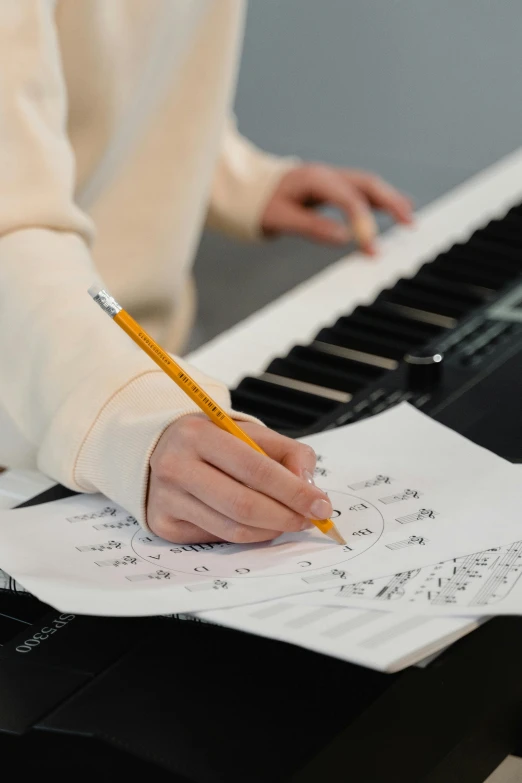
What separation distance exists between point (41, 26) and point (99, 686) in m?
0.49

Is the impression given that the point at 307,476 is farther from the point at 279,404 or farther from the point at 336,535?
the point at 279,404

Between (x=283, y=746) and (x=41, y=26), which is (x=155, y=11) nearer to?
(x=41, y=26)

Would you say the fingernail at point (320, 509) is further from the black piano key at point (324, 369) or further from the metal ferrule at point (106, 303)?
the black piano key at point (324, 369)

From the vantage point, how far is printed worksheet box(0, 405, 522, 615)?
1.77 feet

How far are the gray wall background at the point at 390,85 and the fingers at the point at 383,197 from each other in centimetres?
87

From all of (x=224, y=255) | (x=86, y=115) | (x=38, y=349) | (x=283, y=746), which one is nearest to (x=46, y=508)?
(x=38, y=349)

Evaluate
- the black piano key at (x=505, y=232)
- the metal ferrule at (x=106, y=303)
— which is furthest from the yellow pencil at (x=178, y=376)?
the black piano key at (x=505, y=232)

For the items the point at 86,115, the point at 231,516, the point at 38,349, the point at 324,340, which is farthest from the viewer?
the point at 86,115

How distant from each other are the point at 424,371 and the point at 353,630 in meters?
0.34

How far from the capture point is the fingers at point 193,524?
22.8 inches

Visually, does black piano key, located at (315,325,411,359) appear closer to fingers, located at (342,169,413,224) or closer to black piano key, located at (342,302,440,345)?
black piano key, located at (342,302,440,345)

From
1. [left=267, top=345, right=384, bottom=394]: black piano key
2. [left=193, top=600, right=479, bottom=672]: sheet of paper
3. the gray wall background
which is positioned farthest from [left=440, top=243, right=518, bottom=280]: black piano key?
the gray wall background

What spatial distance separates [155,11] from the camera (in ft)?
3.33

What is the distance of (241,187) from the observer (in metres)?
1.40
